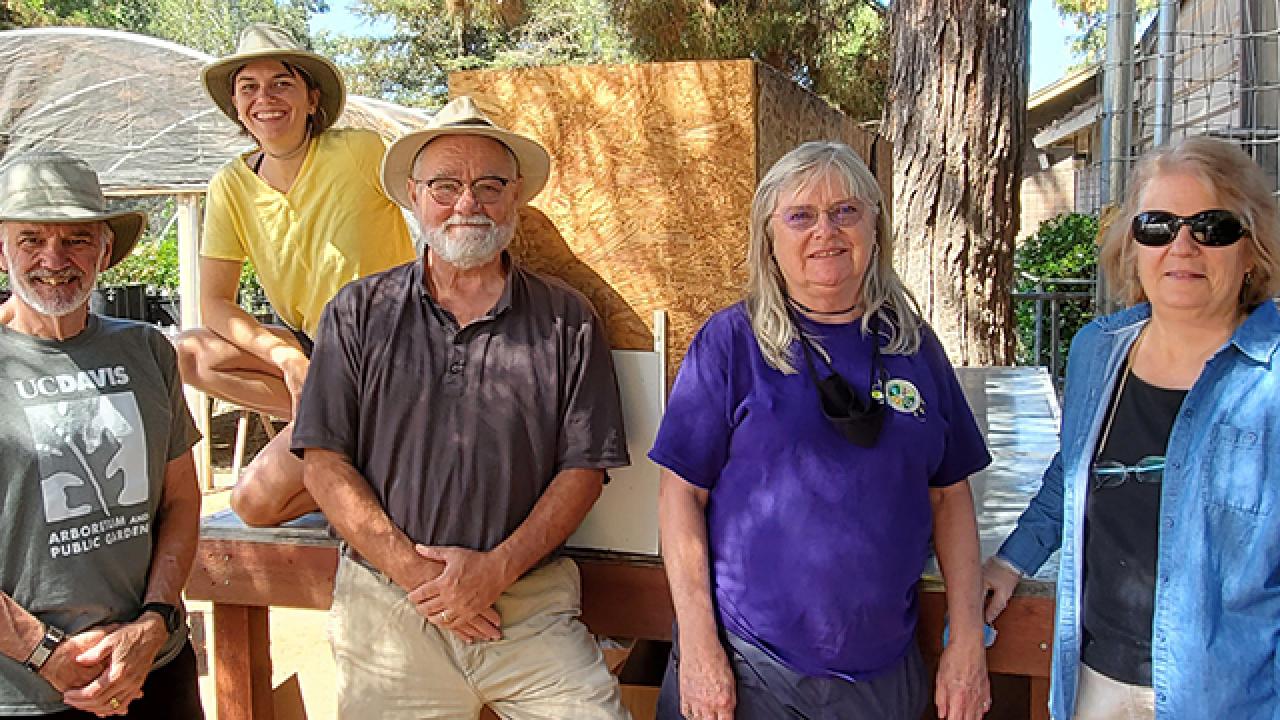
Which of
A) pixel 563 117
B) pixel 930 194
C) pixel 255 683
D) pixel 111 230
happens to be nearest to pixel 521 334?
pixel 563 117

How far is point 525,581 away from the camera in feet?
8.04

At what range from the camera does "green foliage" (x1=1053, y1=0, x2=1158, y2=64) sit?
77.2ft

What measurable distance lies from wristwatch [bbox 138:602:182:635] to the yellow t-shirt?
3.24 feet

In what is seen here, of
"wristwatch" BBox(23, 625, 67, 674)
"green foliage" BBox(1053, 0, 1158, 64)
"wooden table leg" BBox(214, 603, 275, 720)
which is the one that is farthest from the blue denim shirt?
"green foliage" BBox(1053, 0, 1158, 64)

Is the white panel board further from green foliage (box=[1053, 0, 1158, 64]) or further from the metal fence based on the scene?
green foliage (box=[1053, 0, 1158, 64])

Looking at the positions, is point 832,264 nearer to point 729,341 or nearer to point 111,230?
point 729,341

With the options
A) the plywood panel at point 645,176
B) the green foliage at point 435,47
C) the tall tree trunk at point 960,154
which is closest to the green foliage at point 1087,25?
the green foliage at point 435,47

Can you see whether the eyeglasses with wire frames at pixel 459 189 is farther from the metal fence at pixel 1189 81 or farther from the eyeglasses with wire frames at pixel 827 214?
the metal fence at pixel 1189 81

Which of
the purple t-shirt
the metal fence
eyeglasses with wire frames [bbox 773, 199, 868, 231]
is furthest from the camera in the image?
the metal fence

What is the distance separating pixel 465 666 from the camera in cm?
242

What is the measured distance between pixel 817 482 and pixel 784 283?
17.2 inches

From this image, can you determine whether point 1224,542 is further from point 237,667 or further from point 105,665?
point 237,667

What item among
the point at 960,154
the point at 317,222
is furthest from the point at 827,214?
the point at 960,154

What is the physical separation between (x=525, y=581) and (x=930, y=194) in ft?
14.1
